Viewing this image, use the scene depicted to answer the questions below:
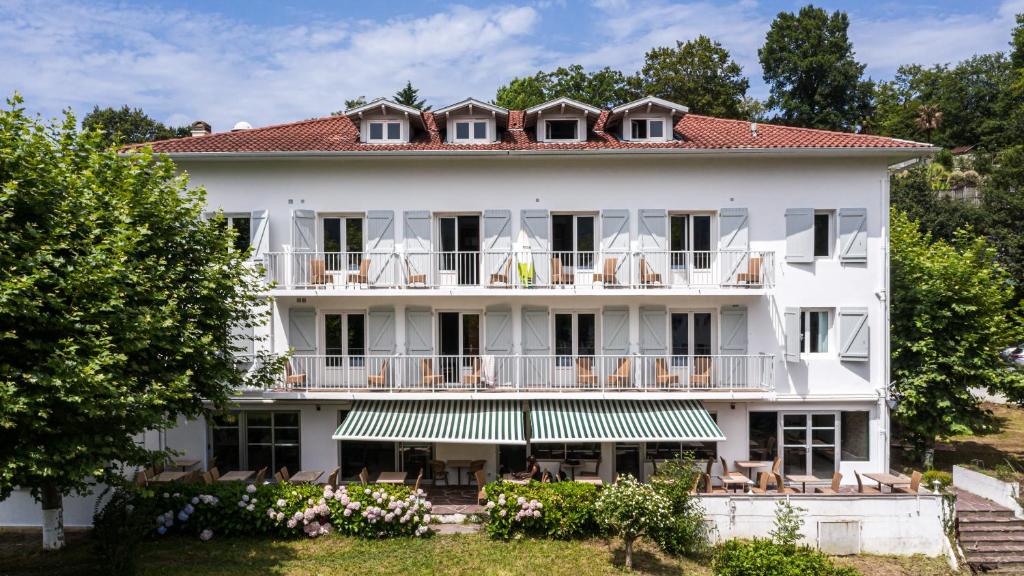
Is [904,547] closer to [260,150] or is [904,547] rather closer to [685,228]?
[685,228]

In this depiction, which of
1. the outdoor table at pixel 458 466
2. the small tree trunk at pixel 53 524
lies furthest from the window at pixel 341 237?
the small tree trunk at pixel 53 524

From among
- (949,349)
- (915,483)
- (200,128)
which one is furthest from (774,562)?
(200,128)

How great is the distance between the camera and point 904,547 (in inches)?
599

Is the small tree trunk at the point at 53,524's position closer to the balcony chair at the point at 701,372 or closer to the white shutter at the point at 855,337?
the balcony chair at the point at 701,372

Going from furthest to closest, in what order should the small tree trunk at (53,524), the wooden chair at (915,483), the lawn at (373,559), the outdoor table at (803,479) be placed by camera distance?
the outdoor table at (803,479), the wooden chair at (915,483), the small tree trunk at (53,524), the lawn at (373,559)

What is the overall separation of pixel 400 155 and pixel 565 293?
6.59 metres

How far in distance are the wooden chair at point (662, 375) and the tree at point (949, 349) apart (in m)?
7.48

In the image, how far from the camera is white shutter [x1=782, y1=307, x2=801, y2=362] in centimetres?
1836

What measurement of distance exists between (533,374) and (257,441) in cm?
921

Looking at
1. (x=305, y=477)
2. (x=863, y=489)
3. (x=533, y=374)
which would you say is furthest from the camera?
(x=533, y=374)

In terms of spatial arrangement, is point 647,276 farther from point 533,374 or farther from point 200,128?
point 200,128

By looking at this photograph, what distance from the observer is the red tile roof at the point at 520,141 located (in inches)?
718

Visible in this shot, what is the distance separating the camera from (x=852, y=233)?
18562 mm

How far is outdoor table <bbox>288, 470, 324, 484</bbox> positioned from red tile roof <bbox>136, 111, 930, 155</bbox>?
9753 mm
